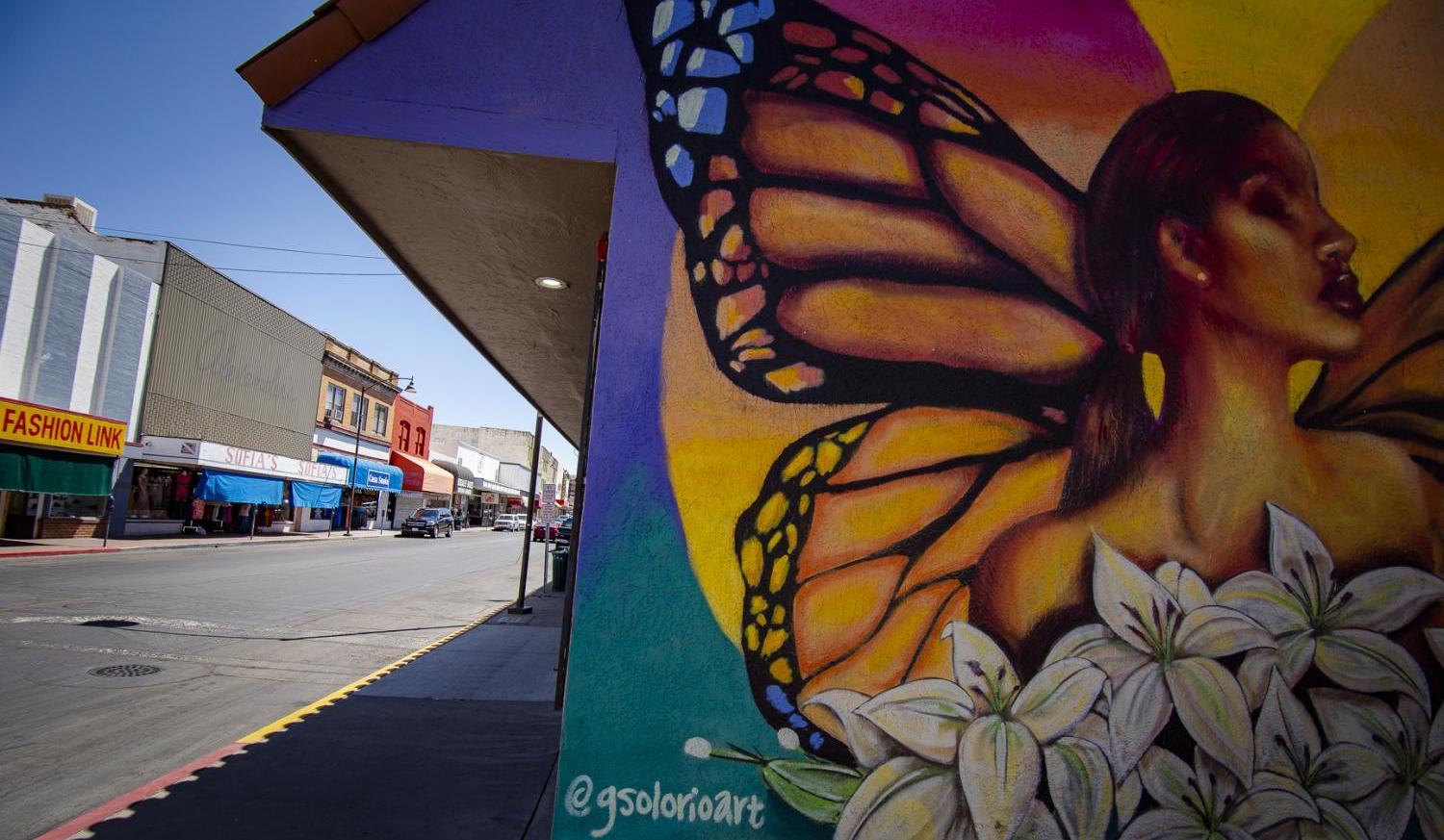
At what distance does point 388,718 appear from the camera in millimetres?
6285

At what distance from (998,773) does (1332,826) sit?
1.61 m

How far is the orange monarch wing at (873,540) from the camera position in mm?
3305

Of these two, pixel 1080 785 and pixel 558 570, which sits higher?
pixel 1080 785

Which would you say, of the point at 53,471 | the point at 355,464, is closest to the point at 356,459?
the point at 355,464

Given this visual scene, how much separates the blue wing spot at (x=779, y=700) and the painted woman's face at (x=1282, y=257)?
282 cm

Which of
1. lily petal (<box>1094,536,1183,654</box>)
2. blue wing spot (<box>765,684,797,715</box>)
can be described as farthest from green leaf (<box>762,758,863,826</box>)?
lily petal (<box>1094,536,1183,654</box>)

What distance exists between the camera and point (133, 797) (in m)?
4.44

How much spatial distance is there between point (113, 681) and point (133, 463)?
20716 millimetres

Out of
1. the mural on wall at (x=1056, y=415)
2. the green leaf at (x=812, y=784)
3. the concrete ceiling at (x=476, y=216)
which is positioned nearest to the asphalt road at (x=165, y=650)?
the concrete ceiling at (x=476, y=216)

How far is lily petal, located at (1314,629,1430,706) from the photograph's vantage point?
3.52m

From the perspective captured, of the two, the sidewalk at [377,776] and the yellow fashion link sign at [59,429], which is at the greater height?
the yellow fashion link sign at [59,429]

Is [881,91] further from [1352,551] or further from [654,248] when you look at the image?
[1352,551]

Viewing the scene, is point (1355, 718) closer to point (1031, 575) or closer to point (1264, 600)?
point (1264, 600)

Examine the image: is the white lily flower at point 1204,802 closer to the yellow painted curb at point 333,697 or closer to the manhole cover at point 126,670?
the yellow painted curb at point 333,697
